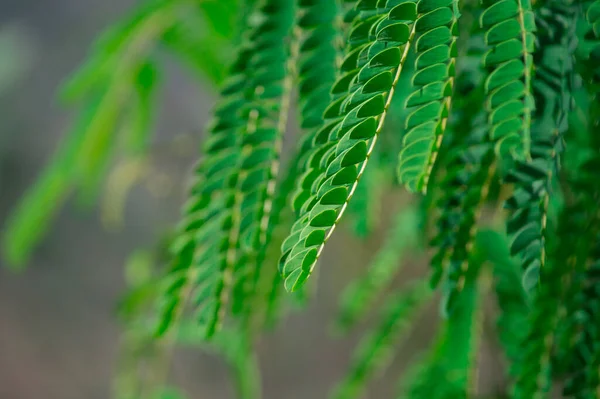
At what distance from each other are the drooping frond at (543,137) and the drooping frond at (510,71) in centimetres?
3

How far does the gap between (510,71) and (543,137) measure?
0.05m

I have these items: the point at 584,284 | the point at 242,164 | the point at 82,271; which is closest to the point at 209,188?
the point at 242,164

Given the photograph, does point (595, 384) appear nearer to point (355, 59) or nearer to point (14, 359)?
point (355, 59)

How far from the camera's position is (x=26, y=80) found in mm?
2510

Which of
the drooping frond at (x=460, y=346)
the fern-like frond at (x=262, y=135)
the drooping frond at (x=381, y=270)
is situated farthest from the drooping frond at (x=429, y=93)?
the drooping frond at (x=381, y=270)

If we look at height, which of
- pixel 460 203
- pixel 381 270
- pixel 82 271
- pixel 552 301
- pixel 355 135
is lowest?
pixel 82 271

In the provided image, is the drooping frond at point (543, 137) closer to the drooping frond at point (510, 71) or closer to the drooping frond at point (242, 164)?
the drooping frond at point (510, 71)

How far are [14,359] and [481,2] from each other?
2523 millimetres

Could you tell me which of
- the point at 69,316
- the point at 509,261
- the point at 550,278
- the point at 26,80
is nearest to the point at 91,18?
the point at 26,80

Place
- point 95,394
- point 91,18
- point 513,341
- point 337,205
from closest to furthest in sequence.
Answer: point 337,205 → point 513,341 → point 95,394 → point 91,18

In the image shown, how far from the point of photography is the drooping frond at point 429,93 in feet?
0.86

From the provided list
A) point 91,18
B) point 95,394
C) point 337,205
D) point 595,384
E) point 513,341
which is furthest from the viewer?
point 91,18

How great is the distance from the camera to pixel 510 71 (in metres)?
0.28

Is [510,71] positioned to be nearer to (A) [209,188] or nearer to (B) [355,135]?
(B) [355,135]
